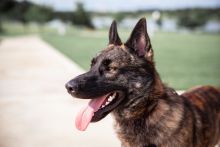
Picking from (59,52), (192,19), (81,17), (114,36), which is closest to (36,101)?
(59,52)

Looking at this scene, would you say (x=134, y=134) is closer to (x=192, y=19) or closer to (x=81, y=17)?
(x=81, y=17)

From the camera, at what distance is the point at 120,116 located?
2.18 metres

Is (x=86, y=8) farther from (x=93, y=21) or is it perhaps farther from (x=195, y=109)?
(x=195, y=109)

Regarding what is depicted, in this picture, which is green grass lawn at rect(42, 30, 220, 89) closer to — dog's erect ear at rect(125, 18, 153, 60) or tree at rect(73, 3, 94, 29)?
tree at rect(73, 3, 94, 29)

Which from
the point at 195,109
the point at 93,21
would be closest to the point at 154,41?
the point at 93,21

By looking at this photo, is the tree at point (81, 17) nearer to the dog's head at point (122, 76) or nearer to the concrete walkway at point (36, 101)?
the concrete walkway at point (36, 101)

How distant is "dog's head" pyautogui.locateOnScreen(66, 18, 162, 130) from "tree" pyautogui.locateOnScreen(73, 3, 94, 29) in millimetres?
904

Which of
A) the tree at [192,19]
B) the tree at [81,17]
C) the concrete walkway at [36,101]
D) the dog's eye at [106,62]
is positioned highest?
the tree at [81,17]

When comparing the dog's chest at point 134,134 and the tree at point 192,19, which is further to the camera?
the tree at point 192,19

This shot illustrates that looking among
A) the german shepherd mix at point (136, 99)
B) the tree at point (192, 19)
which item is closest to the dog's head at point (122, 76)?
the german shepherd mix at point (136, 99)

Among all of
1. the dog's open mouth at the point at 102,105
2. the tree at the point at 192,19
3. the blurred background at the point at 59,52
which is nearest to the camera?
the dog's open mouth at the point at 102,105

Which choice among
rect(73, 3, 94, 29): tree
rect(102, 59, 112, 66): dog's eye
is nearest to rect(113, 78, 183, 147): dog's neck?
rect(102, 59, 112, 66): dog's eye

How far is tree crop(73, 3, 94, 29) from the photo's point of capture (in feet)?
9.78

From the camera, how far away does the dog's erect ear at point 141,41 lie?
2033mm
